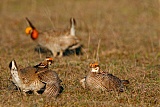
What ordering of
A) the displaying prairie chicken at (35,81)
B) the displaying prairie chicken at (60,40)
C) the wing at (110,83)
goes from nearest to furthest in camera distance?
1. the displaying prairie chicken at (35,81)
2. the wing at (110,83)
3. the displaying prairie chicken at (60,40)

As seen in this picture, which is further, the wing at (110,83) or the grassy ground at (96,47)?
the wing at (110,83)

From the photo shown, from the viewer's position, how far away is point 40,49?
410 inches

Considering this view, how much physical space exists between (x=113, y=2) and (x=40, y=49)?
682 centimetres

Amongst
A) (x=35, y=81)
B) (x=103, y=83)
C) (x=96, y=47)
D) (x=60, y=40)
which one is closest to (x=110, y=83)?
(x=103, y=83)

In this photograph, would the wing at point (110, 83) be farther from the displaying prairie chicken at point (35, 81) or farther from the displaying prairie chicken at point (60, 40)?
the displaying prairie chicken at point (60, 40)

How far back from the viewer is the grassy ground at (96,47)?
19.6ft

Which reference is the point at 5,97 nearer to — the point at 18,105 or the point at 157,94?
the point at 18,105

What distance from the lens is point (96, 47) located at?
10422mm

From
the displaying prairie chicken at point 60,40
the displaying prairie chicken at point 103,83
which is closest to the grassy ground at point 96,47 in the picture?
the displaying prairie chicken at point 103,83

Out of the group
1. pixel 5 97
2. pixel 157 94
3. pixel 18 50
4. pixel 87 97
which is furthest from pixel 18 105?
pixel 18 50

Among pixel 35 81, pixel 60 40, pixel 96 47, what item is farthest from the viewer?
pixel 96 47

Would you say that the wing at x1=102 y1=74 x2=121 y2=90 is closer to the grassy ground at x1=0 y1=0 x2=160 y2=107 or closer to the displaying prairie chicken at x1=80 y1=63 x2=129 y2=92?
the displaying prairie chicken at x1=80 y1=63 x2=129 y2=92

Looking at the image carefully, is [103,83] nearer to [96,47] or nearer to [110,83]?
[110,83]

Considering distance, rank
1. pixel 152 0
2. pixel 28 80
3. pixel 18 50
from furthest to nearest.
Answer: pixel 152 0 → pixel 18 50 → pixel 28 80
